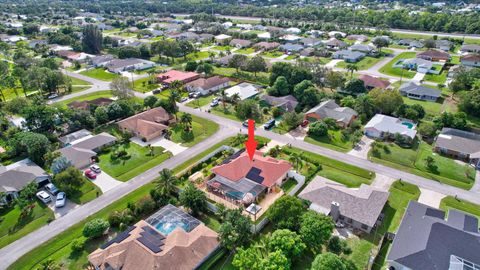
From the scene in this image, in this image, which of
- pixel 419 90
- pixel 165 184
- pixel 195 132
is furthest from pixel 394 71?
pixel 165 184

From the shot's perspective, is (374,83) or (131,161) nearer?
(131,161)

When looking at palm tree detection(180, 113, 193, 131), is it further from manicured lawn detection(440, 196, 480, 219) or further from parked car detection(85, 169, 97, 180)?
manicured lawn detection(440, 196, 480, 219)

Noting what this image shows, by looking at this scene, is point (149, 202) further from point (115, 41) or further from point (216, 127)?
point (115, 41)

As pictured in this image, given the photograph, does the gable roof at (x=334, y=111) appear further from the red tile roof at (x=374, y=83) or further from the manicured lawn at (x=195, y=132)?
the manicured lawn at (x=195, y=132)

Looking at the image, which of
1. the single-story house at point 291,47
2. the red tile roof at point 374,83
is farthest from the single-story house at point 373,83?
the single-story house at point 291,47

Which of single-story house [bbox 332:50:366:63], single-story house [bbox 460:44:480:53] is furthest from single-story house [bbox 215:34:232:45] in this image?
single-story house [bbox 460:44:480:53]

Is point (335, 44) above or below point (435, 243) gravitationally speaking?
below

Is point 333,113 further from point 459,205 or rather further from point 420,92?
point 459,205
